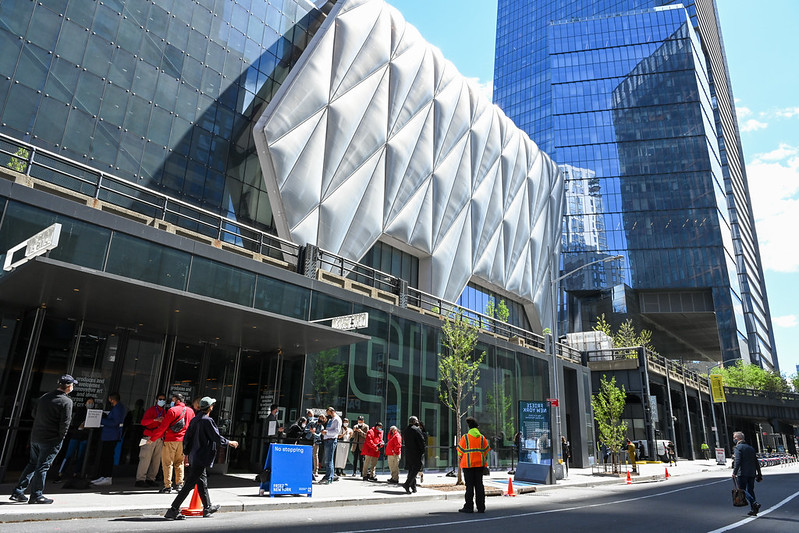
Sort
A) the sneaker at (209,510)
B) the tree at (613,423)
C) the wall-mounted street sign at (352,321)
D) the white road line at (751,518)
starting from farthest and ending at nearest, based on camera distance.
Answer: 1. the tree at (613,423)
2. the wall-mounted street sign at (352,321)
3. the white road line at (751,518)
4. the sneaker at (209,510)

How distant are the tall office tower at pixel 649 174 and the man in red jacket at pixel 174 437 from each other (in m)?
85.1

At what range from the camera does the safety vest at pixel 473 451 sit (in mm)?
11109

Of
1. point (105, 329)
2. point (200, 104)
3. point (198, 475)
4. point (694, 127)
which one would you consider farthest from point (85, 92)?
point (694, 127)

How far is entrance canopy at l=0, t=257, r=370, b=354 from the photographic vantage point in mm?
11234

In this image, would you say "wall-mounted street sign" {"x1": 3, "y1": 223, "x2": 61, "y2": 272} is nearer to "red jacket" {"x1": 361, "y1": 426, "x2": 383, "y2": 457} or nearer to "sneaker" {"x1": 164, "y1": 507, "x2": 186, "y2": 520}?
"sneaker" {"x1": 164, "y1": 507, "x2": 186, "y2": 520}

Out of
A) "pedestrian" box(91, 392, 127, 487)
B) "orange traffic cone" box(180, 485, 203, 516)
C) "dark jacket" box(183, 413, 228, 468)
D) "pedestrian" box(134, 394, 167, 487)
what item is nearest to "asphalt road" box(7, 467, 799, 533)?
"orange traffic cone" box(180, 485, 203, 516)

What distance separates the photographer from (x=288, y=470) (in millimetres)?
12086

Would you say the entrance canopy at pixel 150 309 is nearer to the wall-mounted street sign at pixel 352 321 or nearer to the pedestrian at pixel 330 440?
the wall-mounted street sign at pixel 352 321

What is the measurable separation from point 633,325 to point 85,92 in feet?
270

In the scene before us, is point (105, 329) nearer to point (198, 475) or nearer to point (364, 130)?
point (198, 475)

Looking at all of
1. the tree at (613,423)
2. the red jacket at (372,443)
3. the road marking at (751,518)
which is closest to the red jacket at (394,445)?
the red jacket at (372,443)

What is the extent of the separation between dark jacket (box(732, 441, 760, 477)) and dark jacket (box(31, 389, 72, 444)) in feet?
44.4

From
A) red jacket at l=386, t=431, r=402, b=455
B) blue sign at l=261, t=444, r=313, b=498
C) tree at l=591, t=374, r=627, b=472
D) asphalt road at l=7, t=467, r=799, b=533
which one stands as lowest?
asphalt road at l=7, t=467, r=799, b=533

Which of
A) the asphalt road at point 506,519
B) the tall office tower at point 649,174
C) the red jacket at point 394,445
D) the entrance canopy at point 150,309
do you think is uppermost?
the tall office tower at point 649,174
